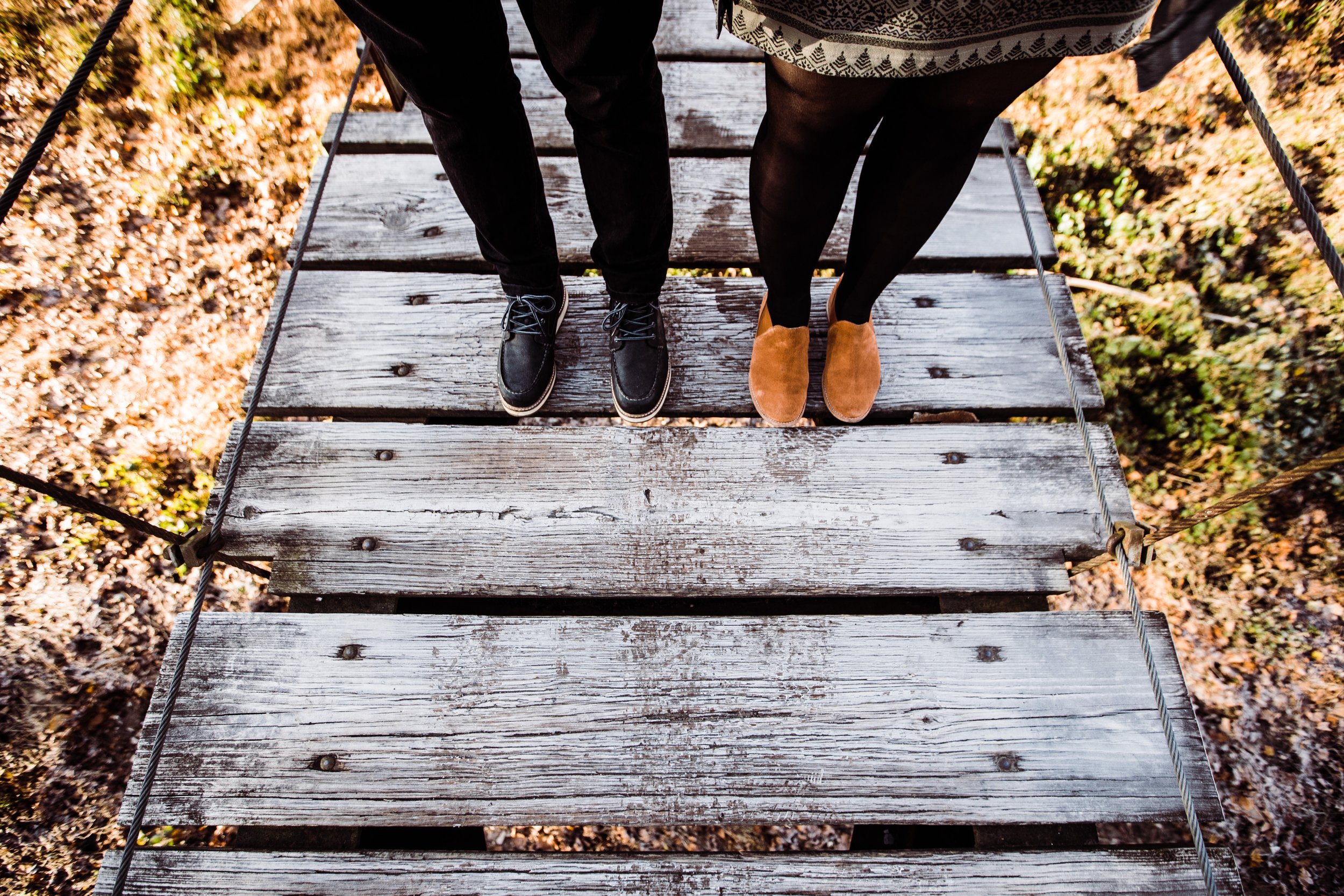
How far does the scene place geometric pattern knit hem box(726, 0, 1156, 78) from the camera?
0.86m

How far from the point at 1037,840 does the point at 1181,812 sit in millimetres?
287

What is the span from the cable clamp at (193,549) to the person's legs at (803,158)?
133cm

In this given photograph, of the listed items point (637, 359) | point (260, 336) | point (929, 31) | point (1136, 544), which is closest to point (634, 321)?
point (637, 359)

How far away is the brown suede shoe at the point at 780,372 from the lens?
1541 mm

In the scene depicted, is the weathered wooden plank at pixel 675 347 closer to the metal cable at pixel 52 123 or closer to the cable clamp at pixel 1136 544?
the cable clamp at pixel 1136 544

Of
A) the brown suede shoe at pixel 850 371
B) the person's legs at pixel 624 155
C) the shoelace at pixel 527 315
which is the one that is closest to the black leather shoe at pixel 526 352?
the shoelace at pixel 527 315

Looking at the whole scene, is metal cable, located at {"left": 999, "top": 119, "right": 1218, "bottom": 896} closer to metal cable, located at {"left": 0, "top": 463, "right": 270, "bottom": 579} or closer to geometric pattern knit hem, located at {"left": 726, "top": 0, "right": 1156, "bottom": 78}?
geometric pattern knit hem, located at {"left": 726, "top": 0, "right": 1156, "bottom": 78}

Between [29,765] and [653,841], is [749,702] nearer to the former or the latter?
[653,841]

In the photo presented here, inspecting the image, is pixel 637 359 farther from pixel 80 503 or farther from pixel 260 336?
pixel 260 336

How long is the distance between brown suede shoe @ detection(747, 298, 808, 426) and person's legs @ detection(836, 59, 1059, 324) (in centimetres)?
22

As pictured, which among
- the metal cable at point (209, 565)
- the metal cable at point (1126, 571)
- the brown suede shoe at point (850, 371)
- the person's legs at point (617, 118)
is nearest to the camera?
the person's legs at point (617, 118)

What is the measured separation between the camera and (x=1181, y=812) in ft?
4.24

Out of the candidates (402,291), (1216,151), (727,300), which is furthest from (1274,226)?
(402,291)

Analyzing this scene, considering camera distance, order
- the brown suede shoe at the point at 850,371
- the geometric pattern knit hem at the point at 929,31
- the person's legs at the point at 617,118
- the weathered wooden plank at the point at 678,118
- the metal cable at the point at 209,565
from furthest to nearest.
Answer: the weathered wooden plank at the point at 678,118, the brown suede shoe at the point at 850,371, the metal cable at the point at 209,565, the person's legs at the point at 617,118, the geometric pattern knit hem at the point at 929,31
